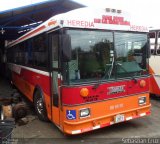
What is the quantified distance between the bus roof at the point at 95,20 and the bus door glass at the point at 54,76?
316mm

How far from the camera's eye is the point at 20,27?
49.0ft

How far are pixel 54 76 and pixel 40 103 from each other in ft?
5.13

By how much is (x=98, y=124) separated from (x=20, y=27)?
10526 mm

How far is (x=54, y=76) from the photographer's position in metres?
6.11

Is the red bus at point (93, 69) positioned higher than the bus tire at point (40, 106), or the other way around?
the red bus at point (93, 69)

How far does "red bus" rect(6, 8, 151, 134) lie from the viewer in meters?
5.53

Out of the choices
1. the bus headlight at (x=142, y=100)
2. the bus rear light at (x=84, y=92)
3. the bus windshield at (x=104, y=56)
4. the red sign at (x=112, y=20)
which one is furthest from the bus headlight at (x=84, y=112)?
the red sign at (x=112, y=20)

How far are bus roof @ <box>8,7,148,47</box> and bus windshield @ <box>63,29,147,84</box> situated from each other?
129mm

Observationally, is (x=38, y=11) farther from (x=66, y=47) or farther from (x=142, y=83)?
(x=66, y=47)

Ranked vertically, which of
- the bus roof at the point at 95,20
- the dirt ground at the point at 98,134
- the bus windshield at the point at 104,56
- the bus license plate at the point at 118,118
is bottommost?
the dirt ground at the point at 98,134

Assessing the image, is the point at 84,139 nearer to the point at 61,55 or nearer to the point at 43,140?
the point at 43,140

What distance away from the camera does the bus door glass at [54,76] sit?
5934mm

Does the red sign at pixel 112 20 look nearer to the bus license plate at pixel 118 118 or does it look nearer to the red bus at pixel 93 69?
the red bus at pixel 93 69

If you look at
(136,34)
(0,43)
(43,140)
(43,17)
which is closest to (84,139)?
(43,140)
